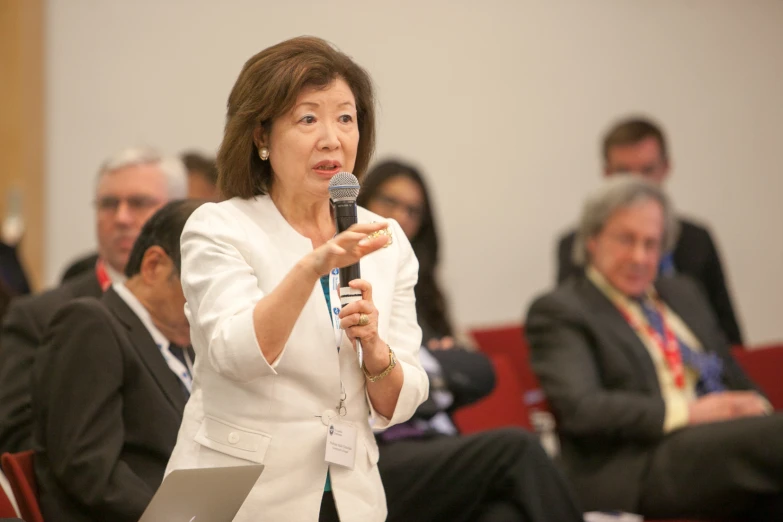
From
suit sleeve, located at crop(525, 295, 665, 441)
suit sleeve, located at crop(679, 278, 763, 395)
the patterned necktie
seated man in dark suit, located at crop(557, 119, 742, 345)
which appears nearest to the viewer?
suit sleeve, located at crop(525, 295, 665, 441)

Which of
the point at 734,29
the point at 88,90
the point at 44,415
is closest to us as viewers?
the point at 44,415

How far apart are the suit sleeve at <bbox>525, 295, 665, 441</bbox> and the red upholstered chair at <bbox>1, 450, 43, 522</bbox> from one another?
1.88 m

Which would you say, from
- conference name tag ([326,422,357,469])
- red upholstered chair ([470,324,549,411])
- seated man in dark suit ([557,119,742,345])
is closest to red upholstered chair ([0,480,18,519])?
conference name tag ([326,422,357,469])

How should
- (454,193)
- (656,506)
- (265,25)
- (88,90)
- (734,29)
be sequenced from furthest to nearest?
(734,29), (454,193), (88,90), (265,25), (656,506)

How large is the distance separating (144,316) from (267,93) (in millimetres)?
821

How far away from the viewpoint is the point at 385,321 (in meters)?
1.93

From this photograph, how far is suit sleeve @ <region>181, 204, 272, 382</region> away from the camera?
1713 mm

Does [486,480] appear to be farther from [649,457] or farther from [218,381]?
[218,381]

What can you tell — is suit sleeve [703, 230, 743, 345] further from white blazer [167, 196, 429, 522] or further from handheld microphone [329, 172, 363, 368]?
handheld microphone [329, 172, 363, 368]

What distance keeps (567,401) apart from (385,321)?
68.6 inches

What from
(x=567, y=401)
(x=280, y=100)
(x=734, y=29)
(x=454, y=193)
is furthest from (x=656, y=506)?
(x=734, y=29)

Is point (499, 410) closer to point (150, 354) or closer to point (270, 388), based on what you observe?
point (150, 354)

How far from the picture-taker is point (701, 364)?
151 inches

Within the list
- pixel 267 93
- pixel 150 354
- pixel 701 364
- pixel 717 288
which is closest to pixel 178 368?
pixel 150 354
